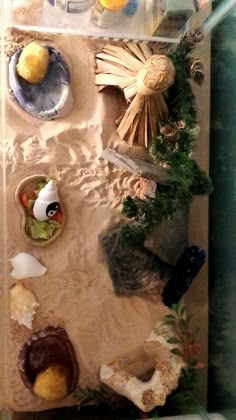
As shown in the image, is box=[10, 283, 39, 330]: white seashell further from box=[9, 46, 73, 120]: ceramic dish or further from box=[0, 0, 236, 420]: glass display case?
box=[9, 46, 73, 120]: ceramic dish

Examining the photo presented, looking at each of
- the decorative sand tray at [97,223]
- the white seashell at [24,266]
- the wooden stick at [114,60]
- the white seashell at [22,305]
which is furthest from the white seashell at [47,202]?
the wooden stick at [114,60]

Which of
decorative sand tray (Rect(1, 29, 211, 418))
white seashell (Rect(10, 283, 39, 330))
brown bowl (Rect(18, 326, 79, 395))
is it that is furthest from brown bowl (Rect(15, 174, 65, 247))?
brown bowl (Rect(18, 326, 79, 395))

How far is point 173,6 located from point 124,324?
3.49 feet

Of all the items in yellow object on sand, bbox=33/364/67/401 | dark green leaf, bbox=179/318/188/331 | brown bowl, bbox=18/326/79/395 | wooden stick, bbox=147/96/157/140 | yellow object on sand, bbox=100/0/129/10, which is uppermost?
yellow object on sand, bbox=100/0/129/10

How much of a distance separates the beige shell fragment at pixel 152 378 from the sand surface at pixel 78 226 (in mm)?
54

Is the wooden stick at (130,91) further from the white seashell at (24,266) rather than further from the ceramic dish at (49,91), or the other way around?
the white seashell at (24,266)

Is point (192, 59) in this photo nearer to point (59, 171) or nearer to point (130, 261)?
point (59, 171)

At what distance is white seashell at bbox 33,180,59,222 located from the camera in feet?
5.06

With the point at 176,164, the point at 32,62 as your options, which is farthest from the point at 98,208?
the point at 32,62

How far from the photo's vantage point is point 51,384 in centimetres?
154

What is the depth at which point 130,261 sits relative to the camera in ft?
5.40

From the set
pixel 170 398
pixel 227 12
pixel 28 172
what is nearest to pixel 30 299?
pixel 28 172

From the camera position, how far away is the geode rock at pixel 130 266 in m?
1.63

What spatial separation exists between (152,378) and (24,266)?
0.54 meters
